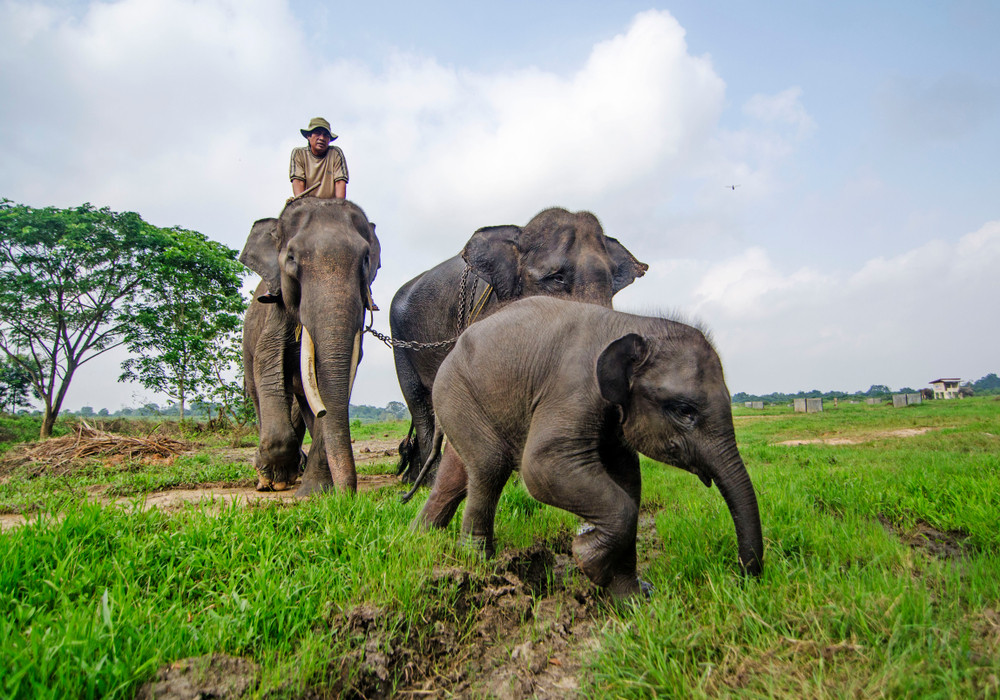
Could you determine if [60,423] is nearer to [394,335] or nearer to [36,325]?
[36,325]

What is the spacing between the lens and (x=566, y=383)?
307cm

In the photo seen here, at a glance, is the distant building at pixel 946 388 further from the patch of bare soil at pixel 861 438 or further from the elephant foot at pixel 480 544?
the elephant foot at pixel 480 544

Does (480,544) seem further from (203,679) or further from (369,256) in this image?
(369,256)

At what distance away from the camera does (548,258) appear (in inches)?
223

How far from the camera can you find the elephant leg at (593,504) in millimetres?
2834

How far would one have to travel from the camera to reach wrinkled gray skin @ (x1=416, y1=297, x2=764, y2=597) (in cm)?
285

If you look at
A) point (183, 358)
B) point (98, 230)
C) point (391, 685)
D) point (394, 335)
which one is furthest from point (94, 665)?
point (98, 230)

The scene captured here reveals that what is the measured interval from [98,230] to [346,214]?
16265 millimetres

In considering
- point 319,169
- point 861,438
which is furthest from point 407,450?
point 861,438

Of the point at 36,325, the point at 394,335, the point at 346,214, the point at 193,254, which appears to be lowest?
the point at 394,335

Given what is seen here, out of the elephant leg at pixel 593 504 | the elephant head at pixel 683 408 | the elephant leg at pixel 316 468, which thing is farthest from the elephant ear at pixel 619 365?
the elephant leg at pixel 316 468

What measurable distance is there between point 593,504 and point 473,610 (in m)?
0.79

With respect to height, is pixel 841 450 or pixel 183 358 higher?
pixel 183 358

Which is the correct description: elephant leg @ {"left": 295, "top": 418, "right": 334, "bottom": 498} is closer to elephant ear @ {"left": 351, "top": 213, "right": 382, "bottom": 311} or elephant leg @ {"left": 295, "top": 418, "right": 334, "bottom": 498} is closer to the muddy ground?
elephant ear @ {"left": 351, "top": 213, "right": 382, "bottom": 311}
